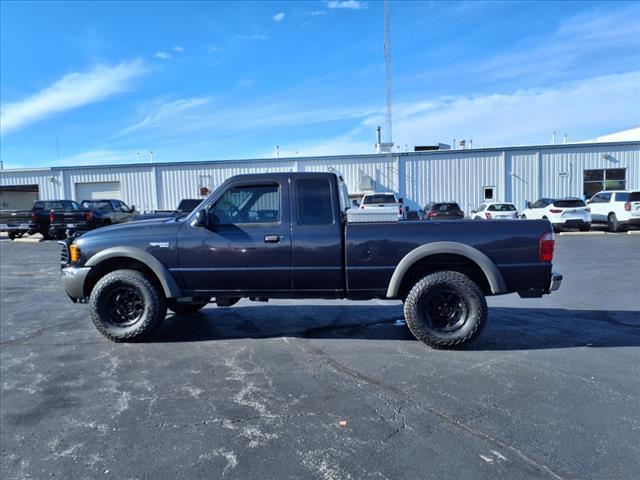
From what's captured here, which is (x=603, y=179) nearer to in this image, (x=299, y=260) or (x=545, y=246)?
(x=545, y=246)

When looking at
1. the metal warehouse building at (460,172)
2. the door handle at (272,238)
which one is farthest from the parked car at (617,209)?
the door handle at (272,238)

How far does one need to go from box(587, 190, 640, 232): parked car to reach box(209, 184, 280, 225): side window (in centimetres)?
2046

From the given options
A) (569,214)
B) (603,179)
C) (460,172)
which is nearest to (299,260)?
(569,214)

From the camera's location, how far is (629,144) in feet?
90.3

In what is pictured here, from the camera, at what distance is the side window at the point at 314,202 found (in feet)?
16.8

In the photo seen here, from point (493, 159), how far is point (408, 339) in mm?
25291

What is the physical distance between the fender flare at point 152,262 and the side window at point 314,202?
5.37ft

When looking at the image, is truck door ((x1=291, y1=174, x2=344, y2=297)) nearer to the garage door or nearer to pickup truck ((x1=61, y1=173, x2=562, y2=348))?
pickup truck ((x1=61, y1=173, x2=562, y2=348))

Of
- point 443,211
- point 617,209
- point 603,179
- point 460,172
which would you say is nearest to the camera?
point 617,209

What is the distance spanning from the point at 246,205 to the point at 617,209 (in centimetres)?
2085

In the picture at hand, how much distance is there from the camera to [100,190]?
30.1 m

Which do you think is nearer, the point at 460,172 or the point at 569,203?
the point at 569,203

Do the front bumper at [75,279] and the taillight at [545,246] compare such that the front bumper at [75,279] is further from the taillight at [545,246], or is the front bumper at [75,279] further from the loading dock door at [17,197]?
the loading dock door at [17,197]

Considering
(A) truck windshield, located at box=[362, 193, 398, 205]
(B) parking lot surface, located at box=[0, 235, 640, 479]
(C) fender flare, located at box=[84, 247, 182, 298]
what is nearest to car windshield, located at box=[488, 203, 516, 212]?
(A) truck windshield, located at box=[362, 193, 398, 205]
